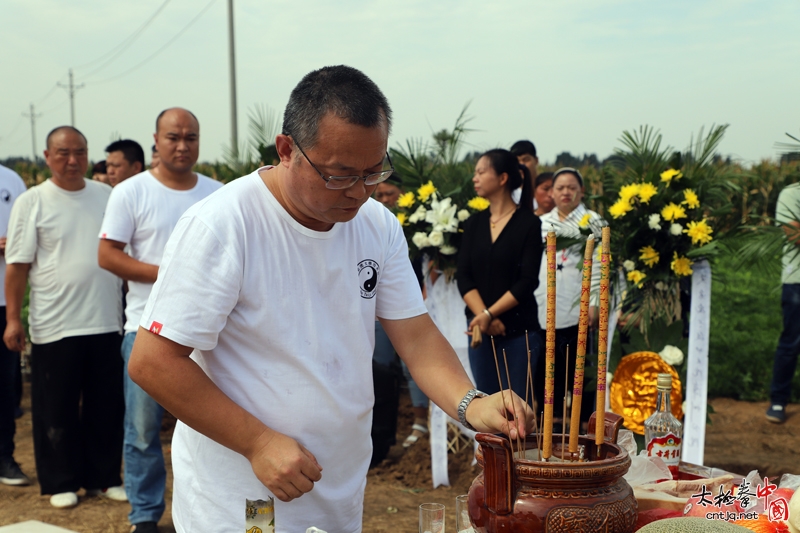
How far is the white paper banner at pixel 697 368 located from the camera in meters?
3.88

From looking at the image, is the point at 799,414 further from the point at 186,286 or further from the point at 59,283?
the point at 186,286

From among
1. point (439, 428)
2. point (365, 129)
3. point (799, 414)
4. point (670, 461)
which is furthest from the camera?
point (799, 414)

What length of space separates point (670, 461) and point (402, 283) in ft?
2.77

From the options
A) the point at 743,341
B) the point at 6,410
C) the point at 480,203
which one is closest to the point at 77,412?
the point at 6,410

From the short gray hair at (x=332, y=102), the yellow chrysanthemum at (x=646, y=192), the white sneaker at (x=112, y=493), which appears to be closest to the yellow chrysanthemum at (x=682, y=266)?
the yellow chrysanthemum at (x=646, y=192)

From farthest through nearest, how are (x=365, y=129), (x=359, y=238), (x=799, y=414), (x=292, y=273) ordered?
(x=799, y=414), (x=359, y=238), (x=292, y=273), (x=365, y=129)

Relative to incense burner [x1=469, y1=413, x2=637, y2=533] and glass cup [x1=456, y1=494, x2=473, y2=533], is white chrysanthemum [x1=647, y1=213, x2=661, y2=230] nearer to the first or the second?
glass cup [x1=456, y1=494, x2=473, y2=533]

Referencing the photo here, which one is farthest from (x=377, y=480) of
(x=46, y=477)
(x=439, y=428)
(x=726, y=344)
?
(x=726, y=344)

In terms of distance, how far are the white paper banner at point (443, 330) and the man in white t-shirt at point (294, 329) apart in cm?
289

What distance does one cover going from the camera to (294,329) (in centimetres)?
A: 180

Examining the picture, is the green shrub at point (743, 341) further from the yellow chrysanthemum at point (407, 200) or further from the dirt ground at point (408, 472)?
the yellow chrysanthemum at point (407, 200)

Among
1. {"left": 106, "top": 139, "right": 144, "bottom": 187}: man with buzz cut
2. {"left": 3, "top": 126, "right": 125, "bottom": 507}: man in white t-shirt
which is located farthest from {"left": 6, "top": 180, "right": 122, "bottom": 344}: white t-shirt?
{"left": 106, "top": 139, "right": 144, "bottom": 187}: man with buzz cut

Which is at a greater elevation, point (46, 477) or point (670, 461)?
point (670, 461)

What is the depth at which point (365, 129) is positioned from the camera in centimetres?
163
